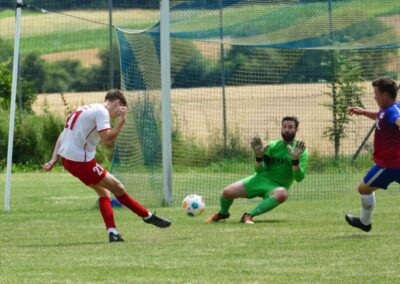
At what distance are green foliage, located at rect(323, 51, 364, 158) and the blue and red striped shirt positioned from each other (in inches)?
268

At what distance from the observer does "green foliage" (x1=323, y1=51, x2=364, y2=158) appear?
685 inches

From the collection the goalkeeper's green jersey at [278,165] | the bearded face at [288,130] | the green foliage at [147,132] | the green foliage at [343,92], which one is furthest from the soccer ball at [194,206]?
the green foliage at [343,92]

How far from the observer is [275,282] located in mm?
7695

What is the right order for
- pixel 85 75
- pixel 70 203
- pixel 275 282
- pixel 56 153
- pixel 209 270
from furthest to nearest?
pixel 85 75
pixel 70 203
pixel 56 153
pixel 209 270
pixel 275 282

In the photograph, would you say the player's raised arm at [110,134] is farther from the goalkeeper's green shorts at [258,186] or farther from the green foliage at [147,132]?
the green foliage at [147,132]

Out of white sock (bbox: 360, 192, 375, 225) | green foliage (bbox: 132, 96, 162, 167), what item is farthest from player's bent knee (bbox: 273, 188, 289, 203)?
green foliage (bbox: 132, 96, 162, 167)

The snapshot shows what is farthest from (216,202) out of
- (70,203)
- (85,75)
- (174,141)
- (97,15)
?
(97,15)

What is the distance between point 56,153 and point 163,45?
400cm

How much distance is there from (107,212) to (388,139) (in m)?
2.79

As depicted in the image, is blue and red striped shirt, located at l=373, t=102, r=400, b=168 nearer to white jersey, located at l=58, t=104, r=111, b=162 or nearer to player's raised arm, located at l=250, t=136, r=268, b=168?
player's raised arm, located at l=250, t=136, r=268, b=168

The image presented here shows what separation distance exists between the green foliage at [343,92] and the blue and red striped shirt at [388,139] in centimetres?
681

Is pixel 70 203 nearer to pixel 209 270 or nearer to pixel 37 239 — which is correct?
pixel 37 239

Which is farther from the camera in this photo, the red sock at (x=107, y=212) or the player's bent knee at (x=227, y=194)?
the player's bent knee at (x=227, y=194)

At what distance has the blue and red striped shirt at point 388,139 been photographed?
10422 millimetres
